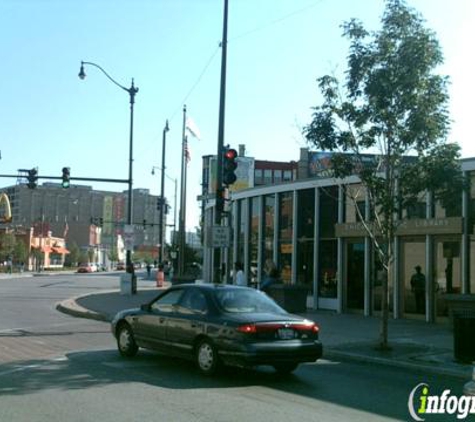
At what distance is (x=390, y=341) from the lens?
14.7 m

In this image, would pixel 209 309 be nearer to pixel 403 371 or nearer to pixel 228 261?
pixel 403 371

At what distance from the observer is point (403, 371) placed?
11648 millimetres

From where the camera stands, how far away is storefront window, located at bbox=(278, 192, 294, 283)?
25.5 metres

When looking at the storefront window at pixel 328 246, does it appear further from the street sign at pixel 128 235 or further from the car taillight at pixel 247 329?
the car taillight at pixel 247 329

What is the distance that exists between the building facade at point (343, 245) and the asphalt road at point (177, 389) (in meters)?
6.21

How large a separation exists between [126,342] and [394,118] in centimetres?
695

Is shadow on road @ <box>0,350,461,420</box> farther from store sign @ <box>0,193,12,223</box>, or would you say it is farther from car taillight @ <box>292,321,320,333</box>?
store sign @ <box>0,193,12,223</box>

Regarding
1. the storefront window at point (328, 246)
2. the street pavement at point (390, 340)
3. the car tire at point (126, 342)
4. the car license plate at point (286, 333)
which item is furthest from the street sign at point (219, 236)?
the car license plate at point (286, 333)

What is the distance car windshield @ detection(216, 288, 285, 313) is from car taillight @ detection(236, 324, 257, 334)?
67 cm

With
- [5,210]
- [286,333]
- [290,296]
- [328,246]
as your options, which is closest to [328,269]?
[328,246]

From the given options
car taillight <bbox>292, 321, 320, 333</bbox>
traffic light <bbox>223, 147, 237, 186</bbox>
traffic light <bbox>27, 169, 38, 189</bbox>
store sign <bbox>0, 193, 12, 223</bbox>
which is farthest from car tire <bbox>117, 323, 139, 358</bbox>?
store sign <bbox>0, 193, 12, 223</bbox>

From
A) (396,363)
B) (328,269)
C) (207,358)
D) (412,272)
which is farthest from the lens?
(328,269)

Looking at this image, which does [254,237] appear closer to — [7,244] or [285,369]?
[285,369]

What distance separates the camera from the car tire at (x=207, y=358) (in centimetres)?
1009
